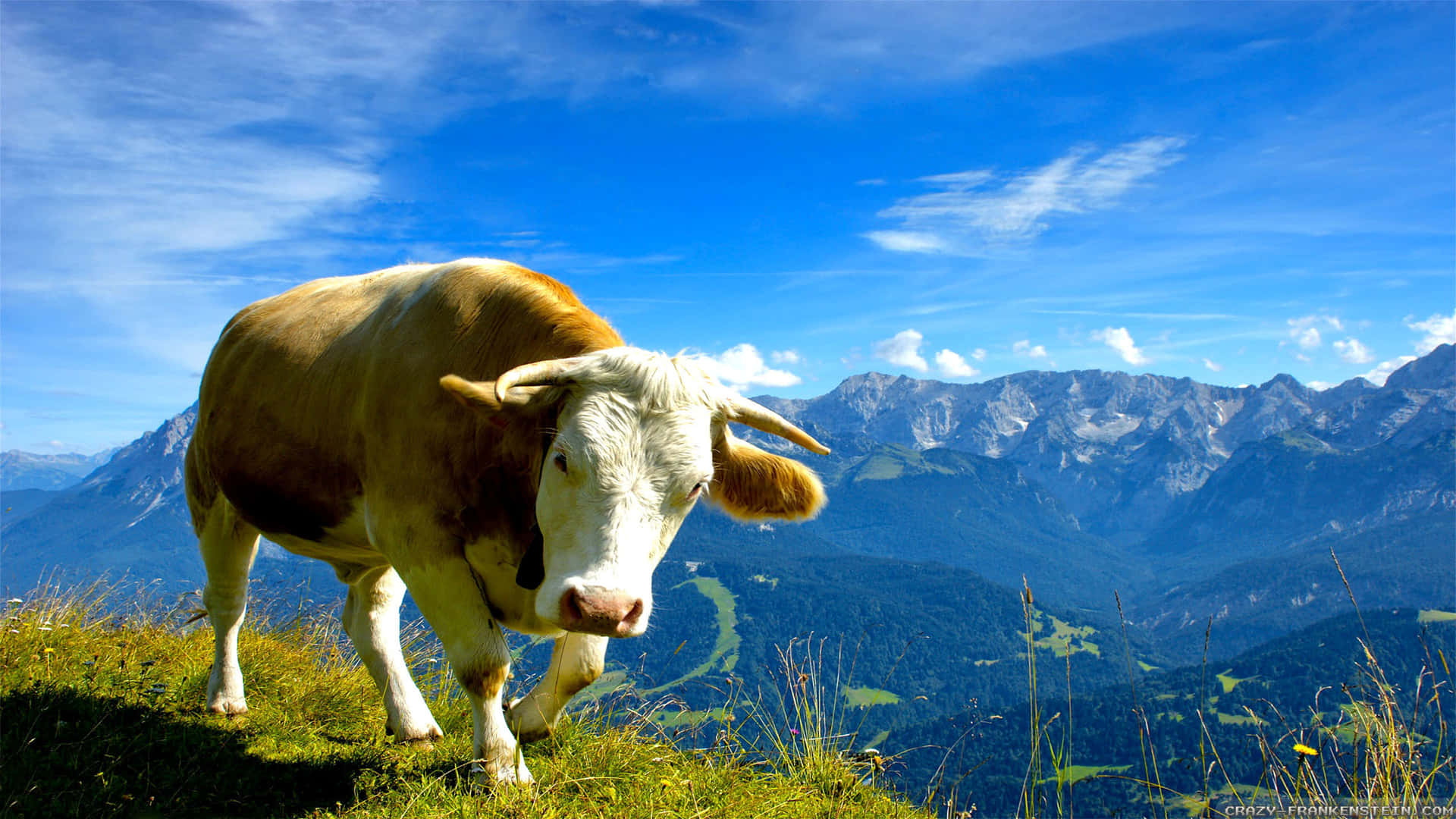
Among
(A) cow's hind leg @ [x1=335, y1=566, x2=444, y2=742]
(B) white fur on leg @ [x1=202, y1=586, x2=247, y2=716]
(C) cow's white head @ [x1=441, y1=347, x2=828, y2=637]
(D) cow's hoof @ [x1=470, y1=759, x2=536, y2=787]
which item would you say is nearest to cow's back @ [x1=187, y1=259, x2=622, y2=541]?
(C) cow's white head @ [x1=441, y1=347, x2=828, y2=637]

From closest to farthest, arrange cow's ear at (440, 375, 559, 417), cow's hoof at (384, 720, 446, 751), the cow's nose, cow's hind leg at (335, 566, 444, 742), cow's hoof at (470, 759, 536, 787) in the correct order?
the cow's nose < cow's ear at (440, 375, 559, 417) < cow's hoof at (470, 759, 536, 787) < cow's hoof at (384, 720, 446, 751) < cow's hind leg at (335, 566, 444, 742)

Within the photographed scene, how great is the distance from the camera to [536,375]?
439 centimetres

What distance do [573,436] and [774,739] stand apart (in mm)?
2905

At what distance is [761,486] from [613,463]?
1.44 m

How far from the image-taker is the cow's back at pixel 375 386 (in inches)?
196

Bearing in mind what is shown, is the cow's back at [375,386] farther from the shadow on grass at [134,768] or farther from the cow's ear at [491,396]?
the shadow on grass at [134,768]

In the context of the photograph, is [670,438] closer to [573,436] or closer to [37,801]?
[573,436]

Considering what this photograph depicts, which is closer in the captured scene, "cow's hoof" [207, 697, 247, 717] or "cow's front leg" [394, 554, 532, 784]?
"cow's front leg" [394, 554, 532, 784]

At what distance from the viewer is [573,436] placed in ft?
14.3

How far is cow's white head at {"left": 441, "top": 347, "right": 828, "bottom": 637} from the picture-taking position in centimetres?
409

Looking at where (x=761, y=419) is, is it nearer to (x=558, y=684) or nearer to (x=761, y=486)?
(x=761, y=486)

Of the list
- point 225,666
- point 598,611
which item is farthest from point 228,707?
point 598,611

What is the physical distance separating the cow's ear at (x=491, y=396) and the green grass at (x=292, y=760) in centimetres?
191

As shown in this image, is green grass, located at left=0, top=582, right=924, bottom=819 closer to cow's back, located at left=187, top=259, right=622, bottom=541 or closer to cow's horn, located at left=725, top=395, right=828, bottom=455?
cow's back, located at left=187, top=259, right=622, bottom=541
